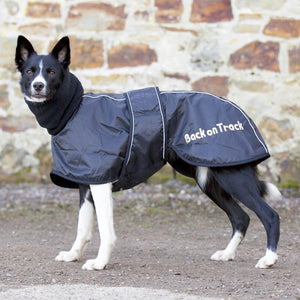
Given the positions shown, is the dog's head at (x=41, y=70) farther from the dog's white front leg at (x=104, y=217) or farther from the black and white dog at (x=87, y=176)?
the dog's white front leg at (x=104, y=217)

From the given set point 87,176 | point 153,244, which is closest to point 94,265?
point 87,176

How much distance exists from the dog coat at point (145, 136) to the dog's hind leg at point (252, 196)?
0.10 metres

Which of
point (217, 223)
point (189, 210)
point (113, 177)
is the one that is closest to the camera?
point (113, 177)

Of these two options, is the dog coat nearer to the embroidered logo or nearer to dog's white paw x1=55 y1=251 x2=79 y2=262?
the embroidered logo

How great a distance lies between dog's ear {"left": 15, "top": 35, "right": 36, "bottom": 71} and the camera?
502 centimetres

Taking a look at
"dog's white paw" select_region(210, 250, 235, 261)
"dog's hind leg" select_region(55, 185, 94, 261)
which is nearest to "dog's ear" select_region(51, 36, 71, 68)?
"dog's hind leg" select_region(55, 185, 94, 261)

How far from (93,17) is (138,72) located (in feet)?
2.67

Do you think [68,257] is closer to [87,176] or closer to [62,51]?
[87,176]

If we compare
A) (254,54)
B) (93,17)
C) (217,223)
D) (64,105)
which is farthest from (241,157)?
(93,17)

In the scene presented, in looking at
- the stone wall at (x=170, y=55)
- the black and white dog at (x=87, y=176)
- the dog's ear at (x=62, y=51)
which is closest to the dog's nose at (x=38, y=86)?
the black and white dog at (x=87, y=176)

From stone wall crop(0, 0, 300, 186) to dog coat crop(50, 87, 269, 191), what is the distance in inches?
125

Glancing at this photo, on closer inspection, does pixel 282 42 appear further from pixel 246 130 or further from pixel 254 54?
pixel 246 130

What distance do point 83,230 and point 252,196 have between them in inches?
46.9

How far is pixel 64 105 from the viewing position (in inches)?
193
